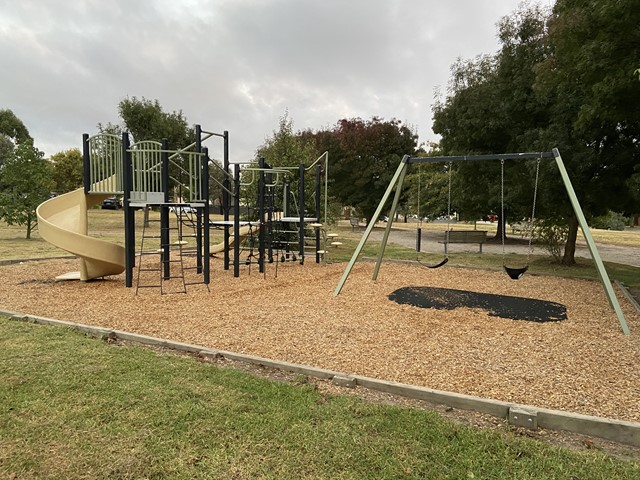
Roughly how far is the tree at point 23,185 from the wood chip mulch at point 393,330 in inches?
377

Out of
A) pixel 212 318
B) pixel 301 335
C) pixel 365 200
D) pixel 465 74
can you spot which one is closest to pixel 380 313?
pixel 301 335

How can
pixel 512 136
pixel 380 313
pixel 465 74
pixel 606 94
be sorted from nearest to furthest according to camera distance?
pixel 380 313
pixel 606 94
pixel 512 136
pixel 465 74

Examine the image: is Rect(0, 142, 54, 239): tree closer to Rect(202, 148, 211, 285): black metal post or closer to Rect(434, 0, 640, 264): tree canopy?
Rect(202, 148, 211, 285): black metal post

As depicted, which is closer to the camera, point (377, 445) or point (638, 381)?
point (377, 445)

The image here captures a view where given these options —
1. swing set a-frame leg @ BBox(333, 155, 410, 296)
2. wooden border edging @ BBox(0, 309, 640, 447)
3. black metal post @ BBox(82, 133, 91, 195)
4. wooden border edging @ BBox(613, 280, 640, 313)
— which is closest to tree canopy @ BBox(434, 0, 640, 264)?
wooden border edging @ BBox(613, 280, 640, 313)

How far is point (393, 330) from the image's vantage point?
17.7 ft

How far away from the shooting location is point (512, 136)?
1238cm

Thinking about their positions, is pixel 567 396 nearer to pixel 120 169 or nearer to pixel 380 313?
pixel 380 313

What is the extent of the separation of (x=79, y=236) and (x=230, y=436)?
6429 mm

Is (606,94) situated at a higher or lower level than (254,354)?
higher

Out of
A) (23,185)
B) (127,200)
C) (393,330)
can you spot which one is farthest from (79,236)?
(23,185)

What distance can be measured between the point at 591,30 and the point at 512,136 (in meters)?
4.67

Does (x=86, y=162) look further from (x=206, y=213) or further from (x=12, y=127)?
(x=12, y=127)

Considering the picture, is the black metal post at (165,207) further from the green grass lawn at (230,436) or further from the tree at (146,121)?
the tree at (146,121)
